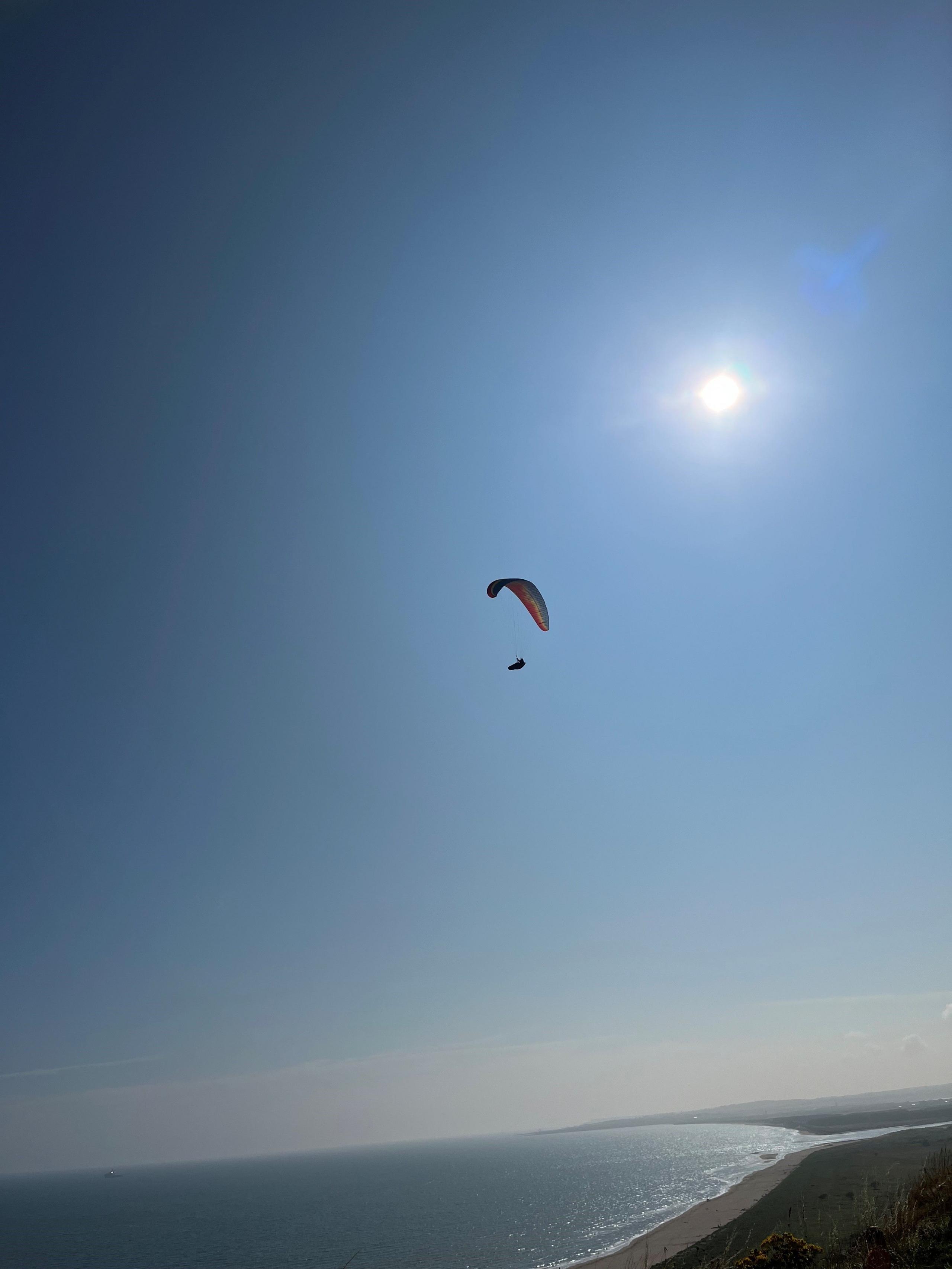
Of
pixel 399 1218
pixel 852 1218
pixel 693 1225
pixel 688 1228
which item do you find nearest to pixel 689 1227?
pixel 688 1228

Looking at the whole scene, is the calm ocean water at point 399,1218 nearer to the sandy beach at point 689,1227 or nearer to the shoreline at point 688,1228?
the shoreline at point 688,1228

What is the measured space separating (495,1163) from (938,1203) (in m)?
181

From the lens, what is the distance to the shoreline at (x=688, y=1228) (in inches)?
1271

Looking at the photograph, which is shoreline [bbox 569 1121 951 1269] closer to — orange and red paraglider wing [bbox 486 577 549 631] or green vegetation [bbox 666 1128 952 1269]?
green vegetation [bbox 666 1128 952 1269]

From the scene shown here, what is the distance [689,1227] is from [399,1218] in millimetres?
39677

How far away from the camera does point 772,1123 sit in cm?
18862

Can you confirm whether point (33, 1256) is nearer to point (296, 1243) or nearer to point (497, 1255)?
point (296, 1243)

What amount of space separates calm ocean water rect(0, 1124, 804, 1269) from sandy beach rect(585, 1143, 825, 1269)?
2.77 metres

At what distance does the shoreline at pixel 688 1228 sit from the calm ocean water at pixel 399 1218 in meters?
2.42

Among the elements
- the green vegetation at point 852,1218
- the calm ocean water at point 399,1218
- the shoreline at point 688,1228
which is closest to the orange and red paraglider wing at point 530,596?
the green vegetation at point 852,1218

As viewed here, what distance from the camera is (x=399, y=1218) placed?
6406cm

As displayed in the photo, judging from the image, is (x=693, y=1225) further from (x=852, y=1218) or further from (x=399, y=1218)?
(x=399, y=1218)

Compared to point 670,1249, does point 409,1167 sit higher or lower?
lower

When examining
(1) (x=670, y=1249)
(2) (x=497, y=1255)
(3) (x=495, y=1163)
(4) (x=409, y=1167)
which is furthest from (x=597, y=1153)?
(1) (x=670, y=1249)
